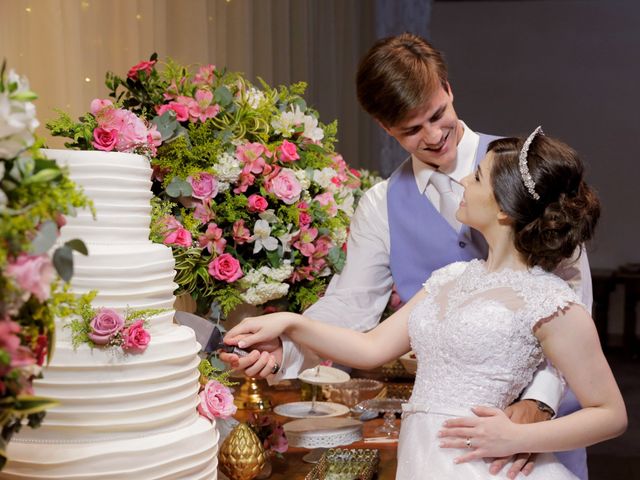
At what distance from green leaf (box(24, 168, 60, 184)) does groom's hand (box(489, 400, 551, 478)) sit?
4.52 ft

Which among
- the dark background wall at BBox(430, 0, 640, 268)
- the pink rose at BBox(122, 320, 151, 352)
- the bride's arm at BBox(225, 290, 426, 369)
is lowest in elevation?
the dark background wall at BBox(430, 0, 640, 268)

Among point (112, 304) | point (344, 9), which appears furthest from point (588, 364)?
point (344, 9)

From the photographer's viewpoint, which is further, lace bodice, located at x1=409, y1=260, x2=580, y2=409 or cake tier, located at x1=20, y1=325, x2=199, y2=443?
lace bodice, located at x1=409, y1=260, x2=580, y2=409

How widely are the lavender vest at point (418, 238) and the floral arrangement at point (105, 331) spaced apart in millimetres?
1355

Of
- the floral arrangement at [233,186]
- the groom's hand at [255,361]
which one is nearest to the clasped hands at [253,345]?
the groom's hand at [255,361]

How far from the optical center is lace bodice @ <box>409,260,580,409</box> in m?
2.13

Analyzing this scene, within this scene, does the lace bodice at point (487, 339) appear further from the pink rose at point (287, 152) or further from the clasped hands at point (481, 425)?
the pink rose at point (287, 152)

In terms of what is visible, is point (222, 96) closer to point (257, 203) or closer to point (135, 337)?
point (257, 203)

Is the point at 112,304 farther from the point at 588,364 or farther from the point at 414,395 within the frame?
the point at 588,364

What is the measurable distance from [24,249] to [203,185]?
1328 millimetres

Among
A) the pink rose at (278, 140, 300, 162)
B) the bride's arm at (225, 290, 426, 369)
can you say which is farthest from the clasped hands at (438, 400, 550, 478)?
the pink rose at (278, 140, 300, 162)

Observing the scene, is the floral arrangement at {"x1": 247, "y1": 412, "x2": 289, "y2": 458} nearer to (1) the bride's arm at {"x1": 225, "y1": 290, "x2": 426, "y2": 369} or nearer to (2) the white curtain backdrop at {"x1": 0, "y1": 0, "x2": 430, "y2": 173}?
(1) the bride's arm at {"x1": 225, "y1": 290, "x2": 426, "y2": 369}

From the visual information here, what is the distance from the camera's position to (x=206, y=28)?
404 cm

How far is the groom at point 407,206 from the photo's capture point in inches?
101
